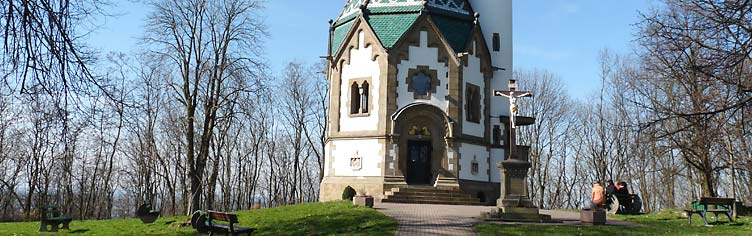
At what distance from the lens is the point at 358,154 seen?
95.7ft

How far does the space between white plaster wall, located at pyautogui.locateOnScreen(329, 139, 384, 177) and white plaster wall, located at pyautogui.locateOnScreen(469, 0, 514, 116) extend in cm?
728

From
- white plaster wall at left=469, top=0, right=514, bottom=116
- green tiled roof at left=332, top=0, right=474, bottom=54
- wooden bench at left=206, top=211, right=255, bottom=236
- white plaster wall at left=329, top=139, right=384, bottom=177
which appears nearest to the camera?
wooden bench at left=206, top=211, right=255, bottom=236

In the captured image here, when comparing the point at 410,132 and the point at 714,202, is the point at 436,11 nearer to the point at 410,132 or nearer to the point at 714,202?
the point at 410,132

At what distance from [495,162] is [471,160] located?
2169mm

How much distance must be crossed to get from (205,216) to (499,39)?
20.5 metres

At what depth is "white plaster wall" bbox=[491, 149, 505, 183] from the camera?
31077mm

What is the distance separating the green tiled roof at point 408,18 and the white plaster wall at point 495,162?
Result: 5277 millimetres

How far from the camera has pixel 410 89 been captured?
2919 cm

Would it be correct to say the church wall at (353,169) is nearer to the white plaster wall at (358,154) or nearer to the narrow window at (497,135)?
the white plaster wall at (358,154)

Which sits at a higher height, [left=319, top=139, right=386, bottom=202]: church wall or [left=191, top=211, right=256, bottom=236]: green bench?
[left=319, top=139, right=386, bottom=202]: church wall

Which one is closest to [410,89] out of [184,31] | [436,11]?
[436,11]

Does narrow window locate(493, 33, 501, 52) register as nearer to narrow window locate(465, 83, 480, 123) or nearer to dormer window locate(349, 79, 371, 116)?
narrow window locate(465, 83, 480, 123)

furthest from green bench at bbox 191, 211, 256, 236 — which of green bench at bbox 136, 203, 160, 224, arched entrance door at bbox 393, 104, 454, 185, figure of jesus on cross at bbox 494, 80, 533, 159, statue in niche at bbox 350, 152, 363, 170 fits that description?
arched entrance door at bbox 393, 104, 454, 185

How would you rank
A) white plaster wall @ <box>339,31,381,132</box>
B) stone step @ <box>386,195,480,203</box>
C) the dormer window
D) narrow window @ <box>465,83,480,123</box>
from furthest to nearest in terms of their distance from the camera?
1. narrow window @ <box>465,83,480,123</box>
2. the dormer window
3. white plaster wall @ <box>339,31,381,132</box>
4. stone step @ <box>386,195,480,203</box>
